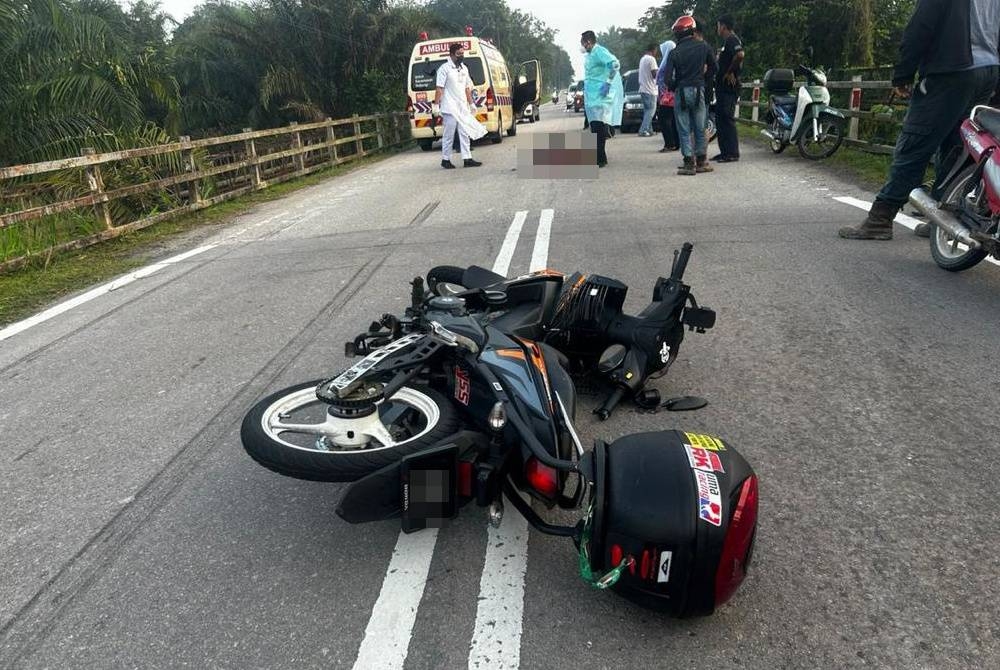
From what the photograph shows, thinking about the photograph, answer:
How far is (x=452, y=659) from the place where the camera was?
215 cm

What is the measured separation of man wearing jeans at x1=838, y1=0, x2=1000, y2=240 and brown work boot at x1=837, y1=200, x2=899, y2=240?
0.24 metres

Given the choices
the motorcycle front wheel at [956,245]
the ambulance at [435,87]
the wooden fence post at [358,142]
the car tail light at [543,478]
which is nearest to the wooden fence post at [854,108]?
the motorcycle front wheel at [956,245]

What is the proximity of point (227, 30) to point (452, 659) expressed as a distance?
948 inches

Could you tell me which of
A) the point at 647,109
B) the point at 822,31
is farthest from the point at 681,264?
the point at 822,31

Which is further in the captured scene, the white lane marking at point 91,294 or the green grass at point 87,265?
the green grass at point 87,265

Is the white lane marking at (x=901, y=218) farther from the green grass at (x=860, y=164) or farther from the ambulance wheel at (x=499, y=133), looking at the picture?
→ the ambulance wheel at (x=499, y=133)

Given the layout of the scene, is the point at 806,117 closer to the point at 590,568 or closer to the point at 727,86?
the point at 727,86

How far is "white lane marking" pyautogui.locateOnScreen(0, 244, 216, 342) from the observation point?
5.92 metres

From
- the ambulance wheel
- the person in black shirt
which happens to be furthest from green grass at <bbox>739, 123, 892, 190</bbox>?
the ambulance wheel

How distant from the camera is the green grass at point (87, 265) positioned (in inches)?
269

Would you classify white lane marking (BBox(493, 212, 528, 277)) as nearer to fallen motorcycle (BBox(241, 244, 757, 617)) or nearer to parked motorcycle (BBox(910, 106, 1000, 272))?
fallen motorcycle (BBox(241, 244, 757, 617))

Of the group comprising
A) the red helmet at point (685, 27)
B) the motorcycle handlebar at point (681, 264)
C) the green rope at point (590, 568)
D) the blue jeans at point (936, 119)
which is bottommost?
the green rope at point (590, 568)

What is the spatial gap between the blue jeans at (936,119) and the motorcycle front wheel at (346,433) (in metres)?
4.70

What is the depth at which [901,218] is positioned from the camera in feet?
23.7
